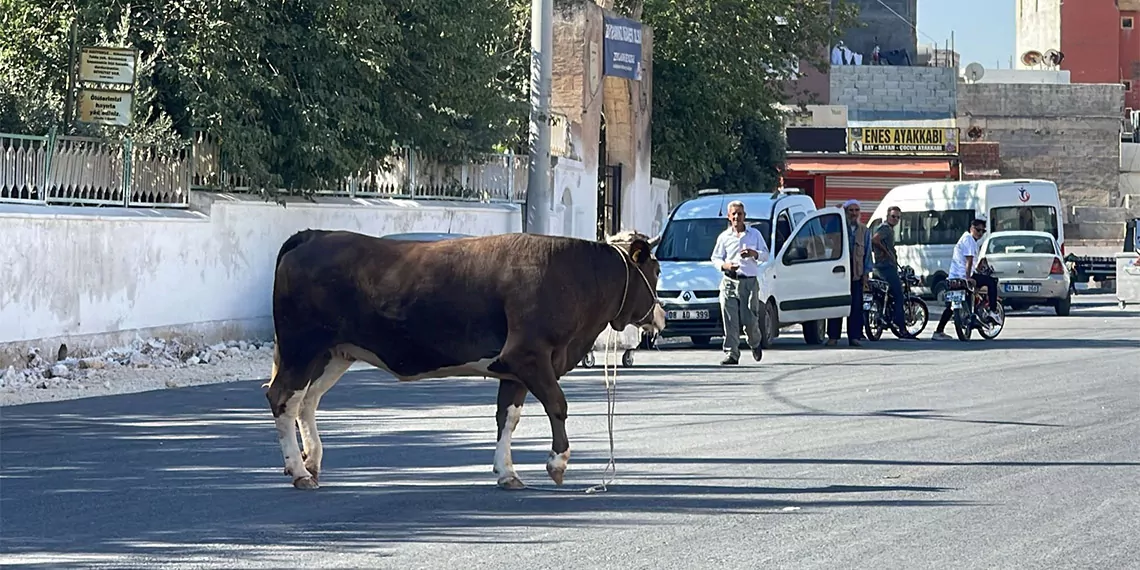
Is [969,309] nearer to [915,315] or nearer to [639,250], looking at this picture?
[915,315]

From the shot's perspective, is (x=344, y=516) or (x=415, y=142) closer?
(x=344, y=516)

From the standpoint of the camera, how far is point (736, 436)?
42.3 feet

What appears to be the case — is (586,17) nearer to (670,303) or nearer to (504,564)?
(670,303)

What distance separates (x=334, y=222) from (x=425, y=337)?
1488 centimetres

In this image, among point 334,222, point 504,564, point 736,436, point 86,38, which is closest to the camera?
point 504,564

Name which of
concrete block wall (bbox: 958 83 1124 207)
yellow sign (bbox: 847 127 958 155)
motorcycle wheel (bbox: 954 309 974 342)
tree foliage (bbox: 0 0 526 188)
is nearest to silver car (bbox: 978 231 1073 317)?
motorcycle wheel (bbox: 954 309 974 342)

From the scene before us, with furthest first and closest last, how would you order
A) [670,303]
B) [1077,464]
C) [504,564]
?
[670,303] → [1077,464] → [504,564]

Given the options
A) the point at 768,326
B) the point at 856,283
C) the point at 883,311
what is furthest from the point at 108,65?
the point at 883,311

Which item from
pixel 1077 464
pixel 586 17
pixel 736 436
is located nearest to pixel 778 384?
pixel 736 436

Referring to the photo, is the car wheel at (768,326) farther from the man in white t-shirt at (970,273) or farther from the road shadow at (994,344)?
the man in white t-shirt at (970,273)

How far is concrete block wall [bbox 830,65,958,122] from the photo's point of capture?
6831 cm

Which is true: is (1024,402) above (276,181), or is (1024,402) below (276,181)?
below

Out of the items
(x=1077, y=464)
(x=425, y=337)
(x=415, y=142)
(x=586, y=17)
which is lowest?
(x=1077, y=464)

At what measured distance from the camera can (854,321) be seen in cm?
2458
